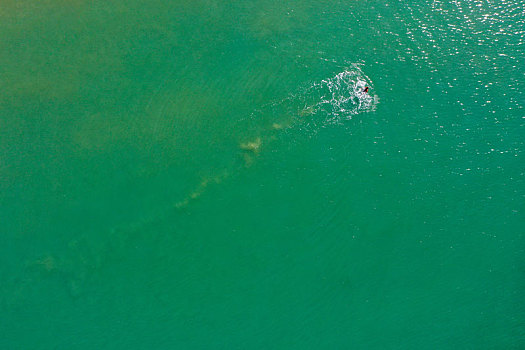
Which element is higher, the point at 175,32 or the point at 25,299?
the point at 175,32

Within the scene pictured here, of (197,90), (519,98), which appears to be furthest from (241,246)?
(519,98)

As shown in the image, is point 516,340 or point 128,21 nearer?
point 516,340

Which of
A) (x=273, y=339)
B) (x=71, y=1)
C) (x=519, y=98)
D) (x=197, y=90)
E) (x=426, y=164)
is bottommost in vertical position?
(x=273, y=339)

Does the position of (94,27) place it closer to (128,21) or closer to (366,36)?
(128,21)

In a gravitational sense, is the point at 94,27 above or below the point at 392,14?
below

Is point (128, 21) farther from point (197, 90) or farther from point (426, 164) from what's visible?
point (426, 164)

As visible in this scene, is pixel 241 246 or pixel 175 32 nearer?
pixel 241 246

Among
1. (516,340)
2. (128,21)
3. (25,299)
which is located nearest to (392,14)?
(128,21)

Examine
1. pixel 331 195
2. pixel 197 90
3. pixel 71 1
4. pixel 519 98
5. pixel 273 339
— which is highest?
pixel 71 1
